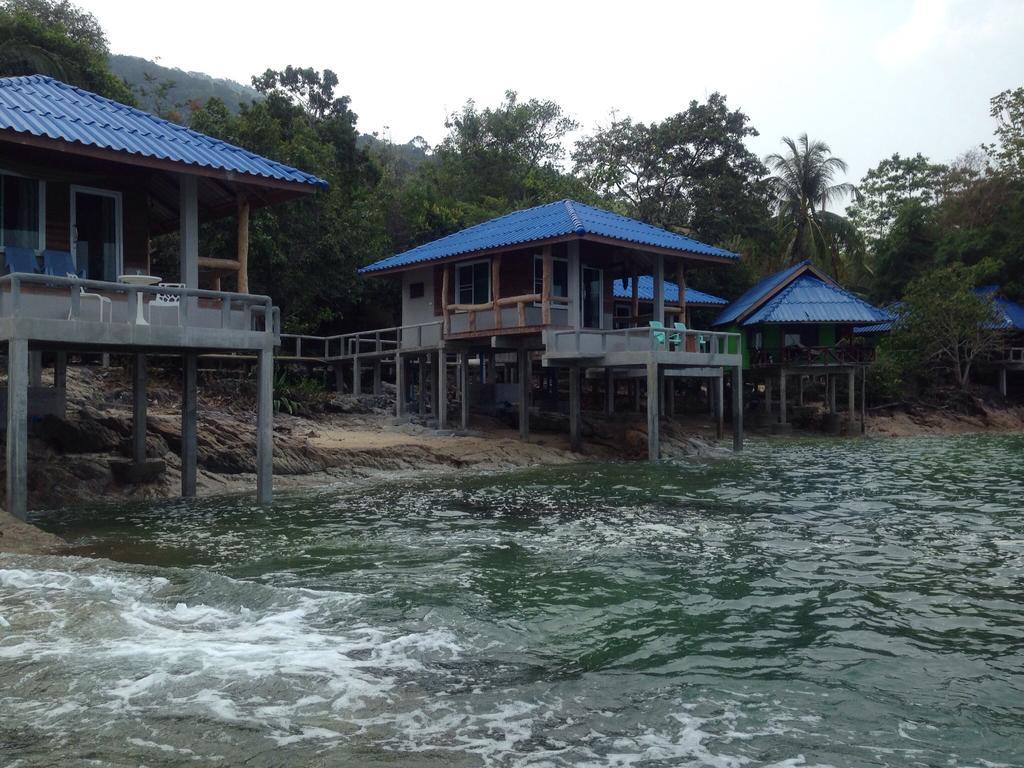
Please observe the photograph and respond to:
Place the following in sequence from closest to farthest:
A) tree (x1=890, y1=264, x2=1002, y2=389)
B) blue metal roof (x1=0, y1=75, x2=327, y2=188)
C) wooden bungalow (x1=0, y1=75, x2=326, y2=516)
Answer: wooden bungalow (x1=0, y1=75, x2=326, y2=516) → blue metal roof (x1=0, y1=75, x2=327, y2=188) → tree (x1=890, y1=264, x2=1002, y2=389)

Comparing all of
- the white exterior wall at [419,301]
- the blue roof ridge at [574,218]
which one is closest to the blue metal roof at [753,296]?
the blue roof ridge at [574,218]

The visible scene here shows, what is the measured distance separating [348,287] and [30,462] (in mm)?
19033

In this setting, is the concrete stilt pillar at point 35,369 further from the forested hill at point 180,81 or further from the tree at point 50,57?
the forested hill at point 180,81

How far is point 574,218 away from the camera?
23.4 m

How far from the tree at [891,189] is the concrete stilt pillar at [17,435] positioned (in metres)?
50.2

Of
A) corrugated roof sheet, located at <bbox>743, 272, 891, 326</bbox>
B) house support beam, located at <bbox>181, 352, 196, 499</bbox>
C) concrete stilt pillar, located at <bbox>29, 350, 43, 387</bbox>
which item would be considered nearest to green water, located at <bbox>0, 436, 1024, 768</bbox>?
house support beam, located at <bbox>181, 352, 196, 499</bbox>

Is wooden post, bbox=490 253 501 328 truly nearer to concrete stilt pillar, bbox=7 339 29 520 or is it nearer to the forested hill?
concrete stilt pillar, bbox=7 339 29 520

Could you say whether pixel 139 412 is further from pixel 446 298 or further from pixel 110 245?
pixel 446 298

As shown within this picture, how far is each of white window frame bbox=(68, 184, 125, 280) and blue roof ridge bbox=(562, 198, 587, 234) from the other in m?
10.8

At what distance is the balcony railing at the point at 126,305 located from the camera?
11.7 metres

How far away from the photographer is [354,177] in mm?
37875

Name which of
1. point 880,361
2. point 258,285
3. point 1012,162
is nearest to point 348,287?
point 258,285

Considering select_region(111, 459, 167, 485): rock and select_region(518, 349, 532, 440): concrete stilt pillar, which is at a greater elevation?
select_region(518, 349, 532, 440): concrete stilt pillar

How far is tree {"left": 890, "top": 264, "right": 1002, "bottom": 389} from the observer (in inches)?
1464
